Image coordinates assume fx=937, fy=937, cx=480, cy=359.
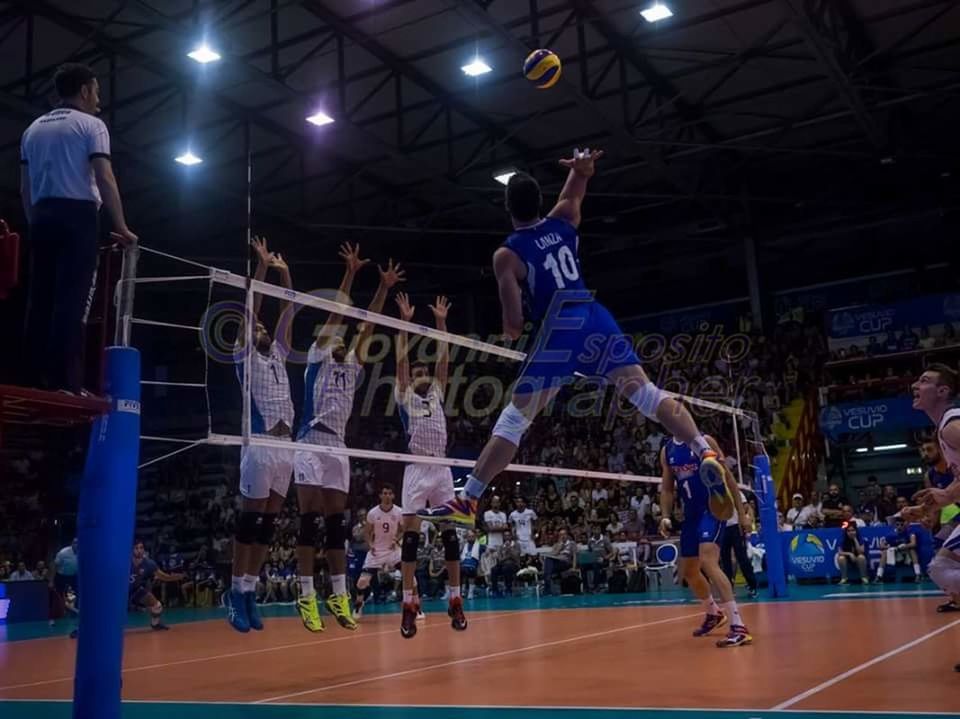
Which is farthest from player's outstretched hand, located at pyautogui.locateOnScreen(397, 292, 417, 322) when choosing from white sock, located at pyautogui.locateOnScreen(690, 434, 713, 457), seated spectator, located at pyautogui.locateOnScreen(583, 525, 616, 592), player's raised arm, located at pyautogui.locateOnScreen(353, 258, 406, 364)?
seated spectator, located at pyautogui.locateOnScreen(583, 525, 616, 592)

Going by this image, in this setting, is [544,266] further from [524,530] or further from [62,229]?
[524,530]

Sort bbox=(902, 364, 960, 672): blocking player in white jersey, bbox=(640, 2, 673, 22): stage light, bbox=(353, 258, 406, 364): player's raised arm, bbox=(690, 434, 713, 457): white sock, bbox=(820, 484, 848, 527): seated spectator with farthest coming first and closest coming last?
bbox=(820, 484, 848, 527): seated spectator → bbox=(640, 2, 673, 22): stage light → bbox=(353, 258, 406, 364): player's raised arm → bbox=(690, 434, 713, 457): white sock → bbox=(902, 364, 960, 672): blocking player in white jersey

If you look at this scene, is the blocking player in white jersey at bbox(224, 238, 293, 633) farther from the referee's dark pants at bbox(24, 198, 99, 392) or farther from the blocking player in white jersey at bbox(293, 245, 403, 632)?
the referee's dark pants at bbox(24, 198, 99, 392)

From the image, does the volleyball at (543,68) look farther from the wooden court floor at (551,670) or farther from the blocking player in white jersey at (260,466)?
the wooden court floor at (551,670)

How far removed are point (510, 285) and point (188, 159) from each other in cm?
1642

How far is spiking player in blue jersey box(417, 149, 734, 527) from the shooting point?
5.16m

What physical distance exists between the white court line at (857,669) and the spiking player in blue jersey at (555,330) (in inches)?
42.1

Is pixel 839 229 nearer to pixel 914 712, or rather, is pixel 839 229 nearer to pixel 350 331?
pixel 350 331

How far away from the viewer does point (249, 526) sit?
7.53 m

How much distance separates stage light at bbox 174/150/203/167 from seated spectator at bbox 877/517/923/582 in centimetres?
1519

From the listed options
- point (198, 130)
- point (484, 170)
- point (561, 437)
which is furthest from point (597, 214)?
point (198, 130)

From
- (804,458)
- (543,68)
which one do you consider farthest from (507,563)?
(543,68)

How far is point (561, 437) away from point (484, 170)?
24.4ft

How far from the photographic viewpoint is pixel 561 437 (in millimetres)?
25109
